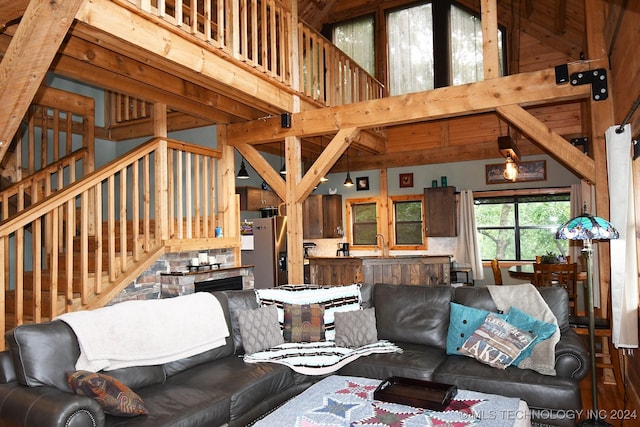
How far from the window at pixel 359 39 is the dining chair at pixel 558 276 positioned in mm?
5094

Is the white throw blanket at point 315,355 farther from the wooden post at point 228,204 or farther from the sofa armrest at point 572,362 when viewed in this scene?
the wooden post at point 228,204

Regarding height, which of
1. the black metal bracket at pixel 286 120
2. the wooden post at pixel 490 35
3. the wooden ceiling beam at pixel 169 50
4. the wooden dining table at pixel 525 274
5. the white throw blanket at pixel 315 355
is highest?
the wooden post at pixel 490 35

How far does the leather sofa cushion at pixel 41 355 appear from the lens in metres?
2.44

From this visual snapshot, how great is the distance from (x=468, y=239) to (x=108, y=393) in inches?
260

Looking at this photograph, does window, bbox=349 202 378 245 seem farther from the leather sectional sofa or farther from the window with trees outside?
the leather sectional sofa

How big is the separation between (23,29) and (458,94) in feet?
12.9

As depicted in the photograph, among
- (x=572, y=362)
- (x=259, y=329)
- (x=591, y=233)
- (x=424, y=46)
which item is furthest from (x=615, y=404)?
(x=424, y=46)

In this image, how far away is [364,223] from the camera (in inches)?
356

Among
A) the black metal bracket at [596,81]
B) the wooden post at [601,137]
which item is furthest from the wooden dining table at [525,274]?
the black metal bracket at [596,81]

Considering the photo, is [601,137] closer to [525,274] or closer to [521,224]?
[525,274]

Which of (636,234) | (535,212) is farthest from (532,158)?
(636,234)

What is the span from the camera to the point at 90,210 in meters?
6.18

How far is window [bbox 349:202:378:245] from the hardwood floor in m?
5.17

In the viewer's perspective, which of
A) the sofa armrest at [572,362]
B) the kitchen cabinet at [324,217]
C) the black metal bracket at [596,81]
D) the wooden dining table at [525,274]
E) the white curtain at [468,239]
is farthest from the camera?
the kitchen cabinet at [324,217]
